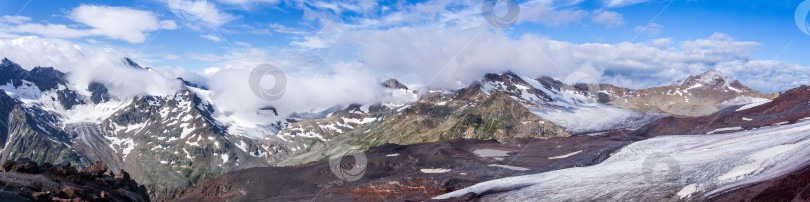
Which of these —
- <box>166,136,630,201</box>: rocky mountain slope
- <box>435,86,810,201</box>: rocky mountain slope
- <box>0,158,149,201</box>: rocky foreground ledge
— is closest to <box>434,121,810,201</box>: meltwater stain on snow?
<box>435,86,810,201</box>: rocky mountain slope

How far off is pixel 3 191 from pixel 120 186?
13.7 metres

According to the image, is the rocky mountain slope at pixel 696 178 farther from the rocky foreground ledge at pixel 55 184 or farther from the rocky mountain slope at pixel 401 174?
the rocky foreground ledge at pixel 55 184

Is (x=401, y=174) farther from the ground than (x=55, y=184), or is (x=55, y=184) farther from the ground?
(x=55, y=184)

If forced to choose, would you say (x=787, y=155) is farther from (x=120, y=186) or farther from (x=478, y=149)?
(x=478, y=149)

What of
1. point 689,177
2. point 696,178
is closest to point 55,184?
point 689,177

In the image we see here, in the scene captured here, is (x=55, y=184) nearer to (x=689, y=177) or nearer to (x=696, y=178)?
(x=689, y=177)

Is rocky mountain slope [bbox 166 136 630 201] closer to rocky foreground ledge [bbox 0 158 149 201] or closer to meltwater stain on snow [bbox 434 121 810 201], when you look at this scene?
meltwater stain on snow [bbox 434 121 810 201]

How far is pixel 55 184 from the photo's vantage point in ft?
90.5

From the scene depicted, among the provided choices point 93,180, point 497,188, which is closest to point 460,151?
point 497,188

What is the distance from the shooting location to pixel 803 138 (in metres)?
24.7

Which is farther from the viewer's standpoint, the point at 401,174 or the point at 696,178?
the point at 401,174

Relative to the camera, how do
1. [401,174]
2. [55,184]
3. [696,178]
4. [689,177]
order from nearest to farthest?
[696,178]
[689,177]
[55,184]
[401,174]

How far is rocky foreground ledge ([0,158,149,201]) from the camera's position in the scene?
23.7m

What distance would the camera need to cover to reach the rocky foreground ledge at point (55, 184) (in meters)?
23.7
